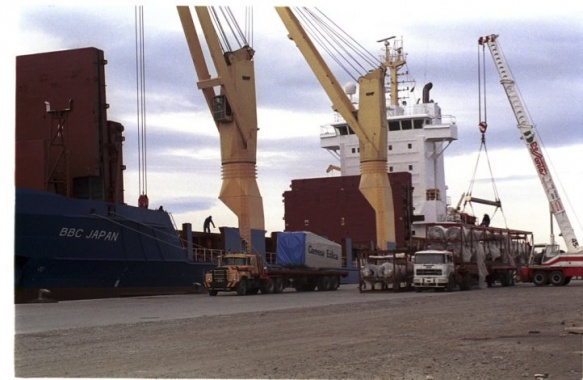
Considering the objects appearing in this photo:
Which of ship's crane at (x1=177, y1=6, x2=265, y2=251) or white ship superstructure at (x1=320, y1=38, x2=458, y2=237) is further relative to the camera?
white ship superstructure at (x1=320, y1=38, x2=458, y2=237)

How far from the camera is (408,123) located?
5125 centimetres

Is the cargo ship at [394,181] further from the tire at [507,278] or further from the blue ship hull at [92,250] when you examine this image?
the blue ship hull at [92,250]

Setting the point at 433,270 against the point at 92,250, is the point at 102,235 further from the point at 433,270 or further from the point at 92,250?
the point at 433,270

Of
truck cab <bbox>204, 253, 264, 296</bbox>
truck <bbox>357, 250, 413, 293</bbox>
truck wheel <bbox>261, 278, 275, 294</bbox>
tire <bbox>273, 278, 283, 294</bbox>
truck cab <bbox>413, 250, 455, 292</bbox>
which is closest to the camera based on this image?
truck cab <bbox>204, 253, 264, 296</bbox>

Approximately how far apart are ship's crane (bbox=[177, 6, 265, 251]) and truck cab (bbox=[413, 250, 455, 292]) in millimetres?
6479

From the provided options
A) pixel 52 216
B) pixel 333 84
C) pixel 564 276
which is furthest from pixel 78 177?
pixel 564 276

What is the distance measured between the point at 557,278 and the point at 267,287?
1246 cm

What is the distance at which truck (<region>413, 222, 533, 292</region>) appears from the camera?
31.5m

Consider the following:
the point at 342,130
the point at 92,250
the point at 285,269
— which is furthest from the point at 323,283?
the point at 342,130

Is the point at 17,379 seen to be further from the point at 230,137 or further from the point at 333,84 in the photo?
the point at 333,84

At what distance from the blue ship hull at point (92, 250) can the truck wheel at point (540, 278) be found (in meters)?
14.6

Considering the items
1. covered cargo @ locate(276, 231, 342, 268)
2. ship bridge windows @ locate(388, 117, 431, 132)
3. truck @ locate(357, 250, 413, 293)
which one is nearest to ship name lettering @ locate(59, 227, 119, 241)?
covered cargo @ locate(276, 231, 342, 268)

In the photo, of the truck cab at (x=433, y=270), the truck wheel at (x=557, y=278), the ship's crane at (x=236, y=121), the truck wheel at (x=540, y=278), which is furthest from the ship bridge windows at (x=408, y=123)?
the truck cab at (x=433, y=270)

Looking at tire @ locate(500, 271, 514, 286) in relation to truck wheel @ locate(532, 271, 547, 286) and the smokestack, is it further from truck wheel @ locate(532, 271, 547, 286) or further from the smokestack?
the smokestack
